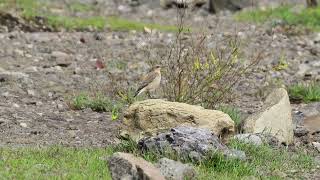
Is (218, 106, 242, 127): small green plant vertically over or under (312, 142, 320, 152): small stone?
over

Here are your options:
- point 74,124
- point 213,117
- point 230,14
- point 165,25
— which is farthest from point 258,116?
point 230,14

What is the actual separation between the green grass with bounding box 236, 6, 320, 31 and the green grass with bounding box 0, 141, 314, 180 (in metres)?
11.7

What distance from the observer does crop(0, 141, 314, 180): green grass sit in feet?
22.9

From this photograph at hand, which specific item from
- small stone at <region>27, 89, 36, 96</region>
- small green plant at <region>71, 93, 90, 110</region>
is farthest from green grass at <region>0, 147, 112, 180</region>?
small stone at <region>27, 89, 36, 96</region>

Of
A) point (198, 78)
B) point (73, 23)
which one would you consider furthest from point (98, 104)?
point (73, 23)

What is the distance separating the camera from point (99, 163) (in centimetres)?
732

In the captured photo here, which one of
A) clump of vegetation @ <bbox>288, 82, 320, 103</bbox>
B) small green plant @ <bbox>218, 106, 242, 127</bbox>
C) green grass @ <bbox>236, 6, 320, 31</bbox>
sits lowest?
green grass @ <bbox>236, 6, 320, 31</bbox>

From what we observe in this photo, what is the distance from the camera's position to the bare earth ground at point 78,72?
9.34 m

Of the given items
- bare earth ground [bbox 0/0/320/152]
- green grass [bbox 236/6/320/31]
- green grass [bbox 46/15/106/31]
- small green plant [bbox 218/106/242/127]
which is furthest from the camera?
green grass [bbox 236/6/320/31]

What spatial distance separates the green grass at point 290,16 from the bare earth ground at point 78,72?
1.05 metres

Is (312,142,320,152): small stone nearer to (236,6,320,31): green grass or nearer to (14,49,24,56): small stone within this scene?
(14,49,24,56): small stone

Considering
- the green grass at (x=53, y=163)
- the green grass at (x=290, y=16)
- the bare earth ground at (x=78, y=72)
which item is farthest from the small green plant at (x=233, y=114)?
the green grass at (x=290, y=16)

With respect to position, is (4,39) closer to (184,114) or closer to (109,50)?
(109,50)

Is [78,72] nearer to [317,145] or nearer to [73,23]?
[317,145]
